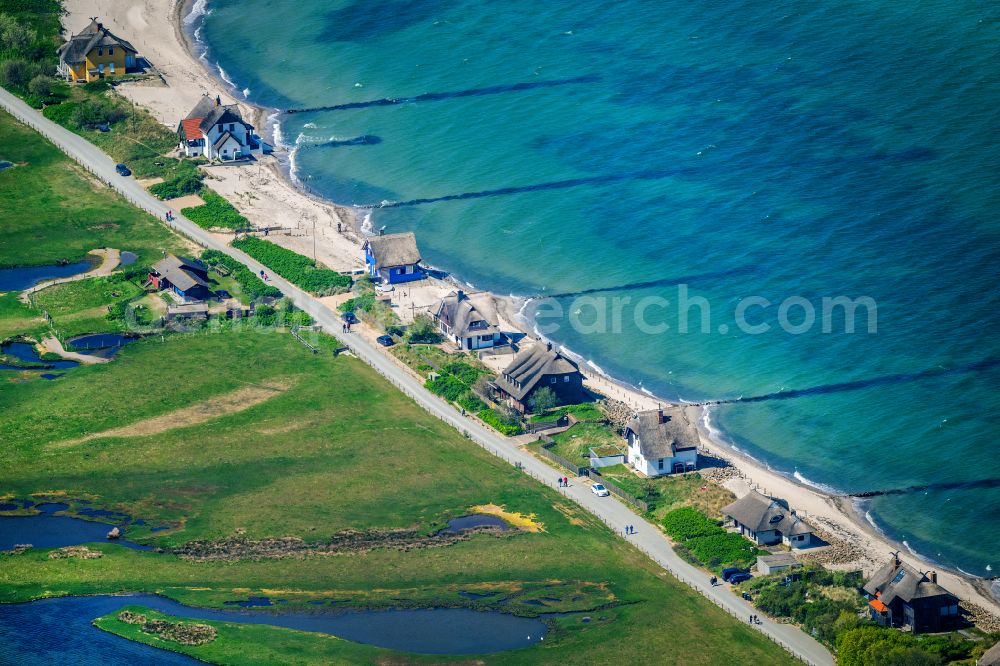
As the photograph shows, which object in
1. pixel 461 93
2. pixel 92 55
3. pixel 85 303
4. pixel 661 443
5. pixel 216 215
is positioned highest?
pixel 92 55

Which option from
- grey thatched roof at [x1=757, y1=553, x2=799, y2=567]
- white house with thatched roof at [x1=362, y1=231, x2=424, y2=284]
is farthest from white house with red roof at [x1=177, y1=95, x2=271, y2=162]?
grey thatched roof at [x1=757, y1=553, x2=799, y2=567]

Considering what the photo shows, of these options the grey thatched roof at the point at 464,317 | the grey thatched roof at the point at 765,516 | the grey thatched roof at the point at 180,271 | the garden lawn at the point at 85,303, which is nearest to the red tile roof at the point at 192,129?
the grey thatched roof at the point at 180,271

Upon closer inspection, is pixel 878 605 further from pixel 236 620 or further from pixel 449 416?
pixel 236 620

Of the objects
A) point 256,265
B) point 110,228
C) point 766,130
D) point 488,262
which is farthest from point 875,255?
point 110,228

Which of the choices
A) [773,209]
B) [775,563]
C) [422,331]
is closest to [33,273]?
[422,331]

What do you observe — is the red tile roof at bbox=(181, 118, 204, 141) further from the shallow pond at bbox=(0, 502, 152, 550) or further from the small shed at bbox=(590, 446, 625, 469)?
the small shed at bbox=(590, 446, 625, 469)

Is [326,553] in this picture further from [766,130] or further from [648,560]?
[766,130]
